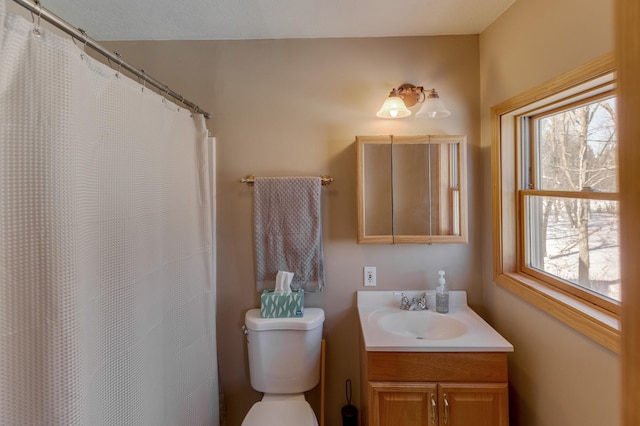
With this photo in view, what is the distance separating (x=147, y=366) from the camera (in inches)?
43.0

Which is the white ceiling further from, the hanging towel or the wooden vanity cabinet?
the wooden vanity cabinet

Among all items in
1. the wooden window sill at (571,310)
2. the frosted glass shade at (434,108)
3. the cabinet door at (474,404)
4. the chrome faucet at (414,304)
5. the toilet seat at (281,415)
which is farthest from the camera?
the chrome faucet at (414,304)

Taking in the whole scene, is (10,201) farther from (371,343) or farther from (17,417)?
(371,343)

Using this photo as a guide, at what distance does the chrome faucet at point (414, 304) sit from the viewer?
1.69 m

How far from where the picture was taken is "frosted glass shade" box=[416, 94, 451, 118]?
5.21 feet

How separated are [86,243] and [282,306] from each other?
102 centimetres

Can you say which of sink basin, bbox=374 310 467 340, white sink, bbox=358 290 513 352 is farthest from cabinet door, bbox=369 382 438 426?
sink basin, bbox=374 310 467 340

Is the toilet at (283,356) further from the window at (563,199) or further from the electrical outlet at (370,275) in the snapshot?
the window at (563,199)

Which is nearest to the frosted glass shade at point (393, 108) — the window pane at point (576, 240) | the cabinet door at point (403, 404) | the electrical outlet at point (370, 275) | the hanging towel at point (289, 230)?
the hanging towel at point (289, 230)

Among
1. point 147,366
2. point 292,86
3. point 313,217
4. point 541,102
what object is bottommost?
point 147,366

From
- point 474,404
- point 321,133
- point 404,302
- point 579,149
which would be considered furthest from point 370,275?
point 579,149

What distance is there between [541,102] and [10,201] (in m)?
1.83

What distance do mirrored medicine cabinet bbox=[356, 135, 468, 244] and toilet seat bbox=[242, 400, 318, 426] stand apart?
35.7 inches

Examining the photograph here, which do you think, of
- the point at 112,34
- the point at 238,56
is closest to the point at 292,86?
the point at 238,56
